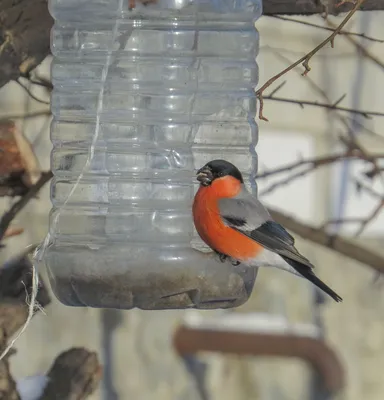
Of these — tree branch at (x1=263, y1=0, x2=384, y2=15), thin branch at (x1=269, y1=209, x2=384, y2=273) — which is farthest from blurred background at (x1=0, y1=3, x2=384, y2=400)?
tree branch at (x1=263, y1=0, x2=384, y2=15)

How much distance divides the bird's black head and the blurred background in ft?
8.09

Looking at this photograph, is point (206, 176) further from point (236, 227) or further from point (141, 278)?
point (141, 278)

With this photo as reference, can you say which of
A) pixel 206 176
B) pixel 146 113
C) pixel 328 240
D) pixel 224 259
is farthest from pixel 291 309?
pixel 206 176

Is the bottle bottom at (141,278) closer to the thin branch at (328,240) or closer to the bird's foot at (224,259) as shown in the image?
the bird's foot at (224,259)

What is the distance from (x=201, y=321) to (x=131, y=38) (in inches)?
116

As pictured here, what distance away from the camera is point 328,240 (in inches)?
129

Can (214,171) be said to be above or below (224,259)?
above

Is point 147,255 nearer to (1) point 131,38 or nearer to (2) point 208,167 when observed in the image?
(2) point 208,167

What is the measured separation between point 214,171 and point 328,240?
130 cm

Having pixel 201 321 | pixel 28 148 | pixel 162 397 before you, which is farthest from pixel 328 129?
pixel 28 148

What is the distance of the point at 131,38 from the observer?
2.31 m

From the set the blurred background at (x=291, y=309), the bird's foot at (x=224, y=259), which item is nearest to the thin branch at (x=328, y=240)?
the bird's foot at (x=224, y=259)

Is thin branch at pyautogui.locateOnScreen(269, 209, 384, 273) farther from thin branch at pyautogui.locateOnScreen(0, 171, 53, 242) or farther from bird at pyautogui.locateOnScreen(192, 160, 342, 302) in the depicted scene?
bird at pyautogui.locateOnScreen(192, 160, 342, 302)

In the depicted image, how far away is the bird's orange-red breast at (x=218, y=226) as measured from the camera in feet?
6.84
